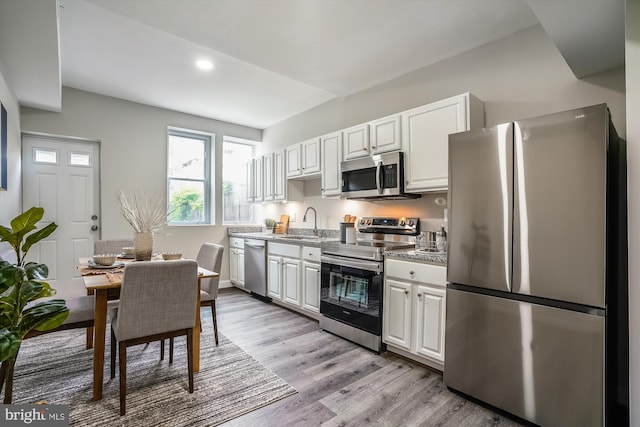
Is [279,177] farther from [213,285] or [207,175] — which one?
[213,285]

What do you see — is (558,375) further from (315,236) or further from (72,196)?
(72,196)

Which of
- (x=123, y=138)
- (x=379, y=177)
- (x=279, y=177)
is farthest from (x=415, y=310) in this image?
(x=123, y=138)

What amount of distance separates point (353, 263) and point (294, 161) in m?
1.95

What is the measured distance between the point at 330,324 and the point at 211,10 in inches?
111

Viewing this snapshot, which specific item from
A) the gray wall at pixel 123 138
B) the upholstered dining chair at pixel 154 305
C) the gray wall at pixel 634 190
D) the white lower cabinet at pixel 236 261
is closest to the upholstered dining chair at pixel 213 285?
the upholstered dining chair at pixel 154 305

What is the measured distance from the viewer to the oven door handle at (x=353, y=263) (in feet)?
8.95

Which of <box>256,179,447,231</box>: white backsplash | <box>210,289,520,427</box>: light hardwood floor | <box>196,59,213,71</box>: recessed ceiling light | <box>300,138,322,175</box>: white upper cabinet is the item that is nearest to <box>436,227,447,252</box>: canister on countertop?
<box>256,179,447,231</box>: white backsplash

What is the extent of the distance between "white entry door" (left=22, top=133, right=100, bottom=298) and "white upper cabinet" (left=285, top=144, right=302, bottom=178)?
252 centimetres

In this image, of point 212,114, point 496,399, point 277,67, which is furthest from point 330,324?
point 212,114

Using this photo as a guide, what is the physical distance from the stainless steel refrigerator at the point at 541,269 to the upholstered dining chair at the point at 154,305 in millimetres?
1741

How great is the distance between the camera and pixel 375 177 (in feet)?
10.3

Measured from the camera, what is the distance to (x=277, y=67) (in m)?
3.01

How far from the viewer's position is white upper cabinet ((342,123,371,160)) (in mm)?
3277

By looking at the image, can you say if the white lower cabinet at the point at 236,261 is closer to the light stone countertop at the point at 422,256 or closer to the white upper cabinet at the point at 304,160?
the white upper cabinet at the point at 304,160
